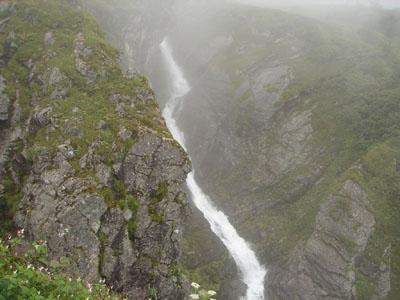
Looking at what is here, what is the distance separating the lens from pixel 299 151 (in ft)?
174

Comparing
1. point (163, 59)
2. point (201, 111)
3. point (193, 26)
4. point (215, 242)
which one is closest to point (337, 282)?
point (215, 242)

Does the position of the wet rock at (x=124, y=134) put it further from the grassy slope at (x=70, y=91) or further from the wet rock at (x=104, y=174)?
the wet rock at (x=104, y=174)

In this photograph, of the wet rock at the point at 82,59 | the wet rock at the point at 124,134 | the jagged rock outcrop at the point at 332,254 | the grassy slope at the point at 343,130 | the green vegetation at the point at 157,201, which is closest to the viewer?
the green vegetation at the point at 157,201

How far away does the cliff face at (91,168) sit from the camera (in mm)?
23000

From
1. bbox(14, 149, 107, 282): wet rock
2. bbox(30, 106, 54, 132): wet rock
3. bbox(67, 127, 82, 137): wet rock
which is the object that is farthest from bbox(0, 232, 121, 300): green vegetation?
bbox(30, 106, 54, 132): wet rock

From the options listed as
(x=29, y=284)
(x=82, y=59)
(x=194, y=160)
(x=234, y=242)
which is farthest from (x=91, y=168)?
(x=194, y=160)

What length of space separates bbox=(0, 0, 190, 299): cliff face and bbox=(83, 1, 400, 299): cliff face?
14622 mm

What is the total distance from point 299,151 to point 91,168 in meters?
33.6

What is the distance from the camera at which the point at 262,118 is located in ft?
193

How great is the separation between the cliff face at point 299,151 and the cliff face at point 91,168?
14622mm

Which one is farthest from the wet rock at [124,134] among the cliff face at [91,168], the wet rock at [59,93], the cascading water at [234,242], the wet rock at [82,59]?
the cascading water at [234,242]

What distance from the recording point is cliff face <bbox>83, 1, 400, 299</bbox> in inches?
1570

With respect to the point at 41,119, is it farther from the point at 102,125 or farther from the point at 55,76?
the point at 55,76

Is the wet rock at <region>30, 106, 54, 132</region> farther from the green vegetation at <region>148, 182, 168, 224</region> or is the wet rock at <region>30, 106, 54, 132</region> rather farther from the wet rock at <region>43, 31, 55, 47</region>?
the wet rock at <region>43, 31, 55, 47</region>
